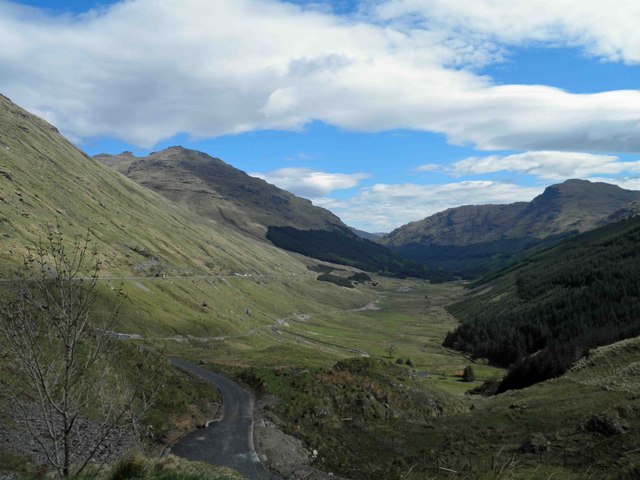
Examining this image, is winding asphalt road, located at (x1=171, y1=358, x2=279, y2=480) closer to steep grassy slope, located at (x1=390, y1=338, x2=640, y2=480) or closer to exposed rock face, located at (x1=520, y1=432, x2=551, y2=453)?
steep grassy slope, located at (x1=390, y1=338, x2=640, y2=480)

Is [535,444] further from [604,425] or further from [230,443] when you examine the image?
[230,443]

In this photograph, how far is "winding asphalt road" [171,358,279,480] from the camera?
39500mm

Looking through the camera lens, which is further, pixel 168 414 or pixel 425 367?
pixel 425 367

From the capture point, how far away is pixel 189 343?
122250 millimetres

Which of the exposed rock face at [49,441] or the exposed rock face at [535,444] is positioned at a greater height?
the exposed rock face at [49,441]

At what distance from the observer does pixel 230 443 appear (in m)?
44.3

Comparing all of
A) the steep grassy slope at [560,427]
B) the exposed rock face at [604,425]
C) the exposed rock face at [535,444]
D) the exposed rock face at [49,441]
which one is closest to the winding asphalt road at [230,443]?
the exposed rock face at [49,441]

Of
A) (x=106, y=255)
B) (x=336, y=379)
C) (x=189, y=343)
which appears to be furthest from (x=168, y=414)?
(x=106, y=255)

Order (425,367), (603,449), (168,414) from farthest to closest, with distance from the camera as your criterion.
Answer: (425,367)
(168,414)
(603,449)

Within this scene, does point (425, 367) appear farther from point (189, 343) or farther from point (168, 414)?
point (168, 414)

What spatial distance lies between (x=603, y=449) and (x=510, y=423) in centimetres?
1445

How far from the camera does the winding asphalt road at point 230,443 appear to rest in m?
39.5

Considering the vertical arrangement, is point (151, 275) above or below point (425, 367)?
above

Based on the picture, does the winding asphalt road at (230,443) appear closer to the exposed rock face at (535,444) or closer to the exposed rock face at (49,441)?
the exposed rock face at (49,441)
